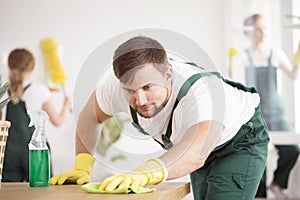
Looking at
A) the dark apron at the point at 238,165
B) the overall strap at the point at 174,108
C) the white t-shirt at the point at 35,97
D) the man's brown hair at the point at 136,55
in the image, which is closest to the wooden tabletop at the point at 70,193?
the overall strap at the point at 174,108

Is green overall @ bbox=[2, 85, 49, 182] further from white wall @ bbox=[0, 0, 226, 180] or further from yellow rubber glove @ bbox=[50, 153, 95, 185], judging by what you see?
yellow rubber glove @ bbox=[50, 153, 95, 185]

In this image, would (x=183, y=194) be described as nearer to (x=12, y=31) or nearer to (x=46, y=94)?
(x=46, y=94)

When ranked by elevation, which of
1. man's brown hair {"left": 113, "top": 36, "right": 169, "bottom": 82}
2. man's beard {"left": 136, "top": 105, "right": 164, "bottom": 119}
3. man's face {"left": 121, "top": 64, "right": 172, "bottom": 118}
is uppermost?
man's brown hair {"left": 113, "top": 36, "right": 169, "bottom": 82}

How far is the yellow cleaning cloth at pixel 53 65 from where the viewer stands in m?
4.24

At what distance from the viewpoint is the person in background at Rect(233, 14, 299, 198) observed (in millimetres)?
3840

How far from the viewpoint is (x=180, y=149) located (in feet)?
4.24

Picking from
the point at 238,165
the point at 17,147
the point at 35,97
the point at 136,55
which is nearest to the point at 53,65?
the point at 35,97

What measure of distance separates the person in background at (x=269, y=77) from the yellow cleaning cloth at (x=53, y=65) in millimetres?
1188

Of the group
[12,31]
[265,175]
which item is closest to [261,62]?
[265,175]

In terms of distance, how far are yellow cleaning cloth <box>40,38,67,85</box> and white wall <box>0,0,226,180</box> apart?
0.12ft

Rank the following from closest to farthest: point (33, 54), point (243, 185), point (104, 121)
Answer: point (104, 121) → point (243, 185) → point (33, 54)

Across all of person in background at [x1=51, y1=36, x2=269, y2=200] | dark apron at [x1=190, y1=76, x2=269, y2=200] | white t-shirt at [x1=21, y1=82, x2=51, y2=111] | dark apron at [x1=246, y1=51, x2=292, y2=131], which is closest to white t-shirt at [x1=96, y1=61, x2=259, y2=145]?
person in background at [x1=51, y1=36, x2=269, y2=200]

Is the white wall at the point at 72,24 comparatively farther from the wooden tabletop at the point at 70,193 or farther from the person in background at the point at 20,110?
the wooden tabletop at the point at 70,193

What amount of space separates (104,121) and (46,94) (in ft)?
7.44
